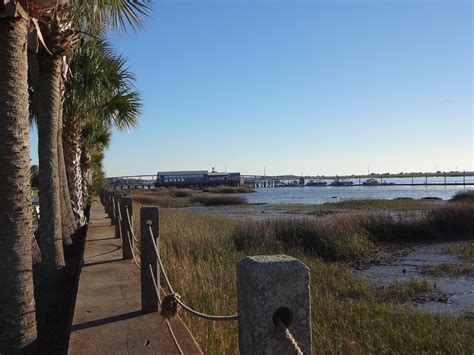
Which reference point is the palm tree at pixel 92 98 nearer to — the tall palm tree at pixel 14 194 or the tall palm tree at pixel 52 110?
the tall palm tree at pixel 52 110

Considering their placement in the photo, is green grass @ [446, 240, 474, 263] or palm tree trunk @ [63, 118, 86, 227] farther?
palm tree trunk @ [63, 118, 86, 227]

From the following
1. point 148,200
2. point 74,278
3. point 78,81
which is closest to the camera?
point 74,278

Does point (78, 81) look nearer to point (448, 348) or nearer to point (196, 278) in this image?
point (196, 278)

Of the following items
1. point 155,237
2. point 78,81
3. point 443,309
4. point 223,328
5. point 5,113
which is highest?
point 78,81

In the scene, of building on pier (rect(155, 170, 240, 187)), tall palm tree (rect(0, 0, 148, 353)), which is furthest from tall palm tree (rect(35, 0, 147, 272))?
building on pier (rect(155, 170, 240, 187))

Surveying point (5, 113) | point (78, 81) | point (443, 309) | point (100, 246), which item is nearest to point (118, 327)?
point (5, 113)

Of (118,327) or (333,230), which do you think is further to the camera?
(333,230)

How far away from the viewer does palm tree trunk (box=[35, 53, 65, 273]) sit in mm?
7910

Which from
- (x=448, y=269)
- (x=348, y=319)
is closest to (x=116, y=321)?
(x=348, y=319)

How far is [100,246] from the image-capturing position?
9461mm

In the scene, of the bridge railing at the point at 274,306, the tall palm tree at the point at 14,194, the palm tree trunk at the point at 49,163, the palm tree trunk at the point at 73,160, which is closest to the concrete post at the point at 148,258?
the tall palm tree at the point at 14,194

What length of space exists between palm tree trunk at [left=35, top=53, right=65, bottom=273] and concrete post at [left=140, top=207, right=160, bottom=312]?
346 cm

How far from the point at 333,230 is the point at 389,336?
953 centimetres

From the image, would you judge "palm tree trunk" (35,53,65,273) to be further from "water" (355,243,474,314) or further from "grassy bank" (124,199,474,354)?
"water" (355,243,474,314)
